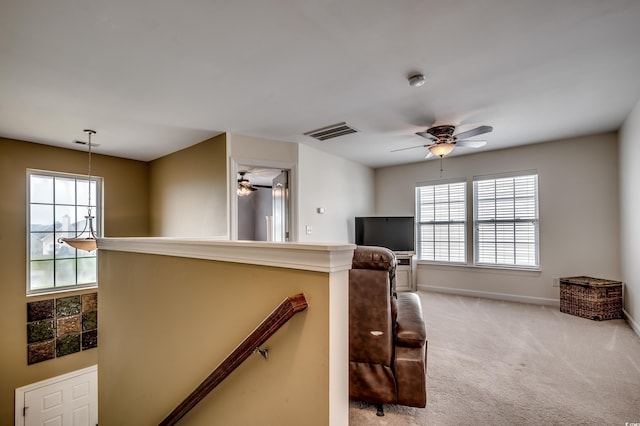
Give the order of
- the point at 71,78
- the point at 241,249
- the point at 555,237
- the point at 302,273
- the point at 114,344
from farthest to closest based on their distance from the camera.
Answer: the point at 555,237 < the point at 114,344 < the point at 71,78 < the point at 241,249 < the point at 302,273

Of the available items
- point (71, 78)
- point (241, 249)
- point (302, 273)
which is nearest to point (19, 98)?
point (71, 78)

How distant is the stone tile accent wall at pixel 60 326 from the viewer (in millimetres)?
4133

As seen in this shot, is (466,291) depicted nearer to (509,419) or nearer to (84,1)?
(509,419)

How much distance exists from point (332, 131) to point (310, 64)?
5.57 ft

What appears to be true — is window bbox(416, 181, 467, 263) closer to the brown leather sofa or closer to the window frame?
the window frame

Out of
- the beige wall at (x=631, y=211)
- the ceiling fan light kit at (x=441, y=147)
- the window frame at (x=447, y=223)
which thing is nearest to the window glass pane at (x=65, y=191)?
the ceiling fan light kit at (x=441, y=147)

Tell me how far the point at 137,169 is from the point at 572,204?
719 cm

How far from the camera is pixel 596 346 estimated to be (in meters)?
3.11

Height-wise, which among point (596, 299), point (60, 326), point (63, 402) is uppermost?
point (596, 299)

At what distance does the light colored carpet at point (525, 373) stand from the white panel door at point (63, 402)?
463cm

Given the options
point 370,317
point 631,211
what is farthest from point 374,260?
point 631,211

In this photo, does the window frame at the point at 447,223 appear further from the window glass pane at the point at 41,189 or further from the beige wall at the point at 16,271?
the window glass pane at the point at 41,189

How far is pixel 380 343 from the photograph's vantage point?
1981mm

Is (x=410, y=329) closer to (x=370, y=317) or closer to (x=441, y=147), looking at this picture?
(x=370, y=317)
